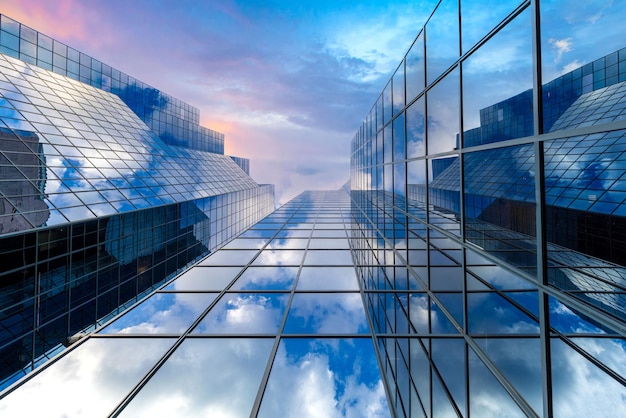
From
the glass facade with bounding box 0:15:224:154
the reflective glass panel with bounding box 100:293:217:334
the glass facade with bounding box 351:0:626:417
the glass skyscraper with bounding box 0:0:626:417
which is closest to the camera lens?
the glass facade with bounding box 351:0:626:417

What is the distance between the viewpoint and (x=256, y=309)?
24.2 feet

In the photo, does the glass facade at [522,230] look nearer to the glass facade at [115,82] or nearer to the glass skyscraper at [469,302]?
the glass skyscraper at [469,302]

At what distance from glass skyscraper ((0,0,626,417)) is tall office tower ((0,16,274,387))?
35.9 feet

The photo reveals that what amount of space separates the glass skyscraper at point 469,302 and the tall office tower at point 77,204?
10.9 m

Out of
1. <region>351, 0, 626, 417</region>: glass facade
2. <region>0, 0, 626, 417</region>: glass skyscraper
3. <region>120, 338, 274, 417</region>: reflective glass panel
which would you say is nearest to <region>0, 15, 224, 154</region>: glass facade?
<region>0, 0, 626, 417</region>: glass skyscraper

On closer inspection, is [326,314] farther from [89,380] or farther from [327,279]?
[89,380]

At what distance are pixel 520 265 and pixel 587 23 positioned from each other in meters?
3.56

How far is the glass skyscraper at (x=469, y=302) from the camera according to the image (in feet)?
12.4

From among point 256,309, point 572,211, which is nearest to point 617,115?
point 572,211

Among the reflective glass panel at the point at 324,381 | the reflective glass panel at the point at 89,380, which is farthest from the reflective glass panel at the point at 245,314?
the reflective glass panel at the point at 89,380

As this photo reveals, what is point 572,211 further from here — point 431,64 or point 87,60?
point 87,60

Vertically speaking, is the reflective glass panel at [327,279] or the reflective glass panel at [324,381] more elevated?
the reflective glass panel at [327,279]

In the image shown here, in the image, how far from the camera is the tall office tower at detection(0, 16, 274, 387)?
1367 cm

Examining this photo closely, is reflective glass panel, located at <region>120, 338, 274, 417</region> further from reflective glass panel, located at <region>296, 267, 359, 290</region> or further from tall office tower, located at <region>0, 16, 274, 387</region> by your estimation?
tall office tower, located at <region>0, 16, 274, 387</region>
